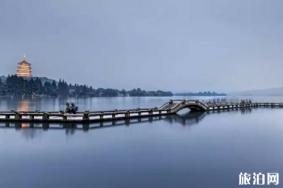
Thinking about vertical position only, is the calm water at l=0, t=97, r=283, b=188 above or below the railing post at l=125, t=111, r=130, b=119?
below

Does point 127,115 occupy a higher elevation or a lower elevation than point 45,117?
lower

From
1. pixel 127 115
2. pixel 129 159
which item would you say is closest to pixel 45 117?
pixel 127 115

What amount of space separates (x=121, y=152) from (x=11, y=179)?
8658 millimetres

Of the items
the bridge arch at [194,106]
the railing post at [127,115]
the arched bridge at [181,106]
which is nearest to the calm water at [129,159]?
the railing post at [127,115]

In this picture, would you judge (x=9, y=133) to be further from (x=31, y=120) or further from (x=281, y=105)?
(x=281, y=105)

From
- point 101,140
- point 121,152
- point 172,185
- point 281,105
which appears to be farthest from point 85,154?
point 281,105

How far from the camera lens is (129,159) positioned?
21.0m

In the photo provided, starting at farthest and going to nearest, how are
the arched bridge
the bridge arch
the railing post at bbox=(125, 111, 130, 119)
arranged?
the bridge arch < the arched bridge < the railing post at bbox=(125, 111, 130, 119)

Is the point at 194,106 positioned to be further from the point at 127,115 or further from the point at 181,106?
the point at 127,115

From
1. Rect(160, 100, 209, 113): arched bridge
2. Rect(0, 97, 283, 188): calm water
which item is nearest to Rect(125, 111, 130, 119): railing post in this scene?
Rect(160, 100, 209, 113): arched bridge

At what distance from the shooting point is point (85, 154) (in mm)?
22109

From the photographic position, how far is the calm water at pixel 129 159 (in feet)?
52.7

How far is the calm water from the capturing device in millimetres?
16062

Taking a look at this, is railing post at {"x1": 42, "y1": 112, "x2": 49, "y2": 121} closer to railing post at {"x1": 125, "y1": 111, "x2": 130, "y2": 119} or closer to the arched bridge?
railing post at {"x1": 125, "y1": 111, "x2": 130, "y2": 119}
